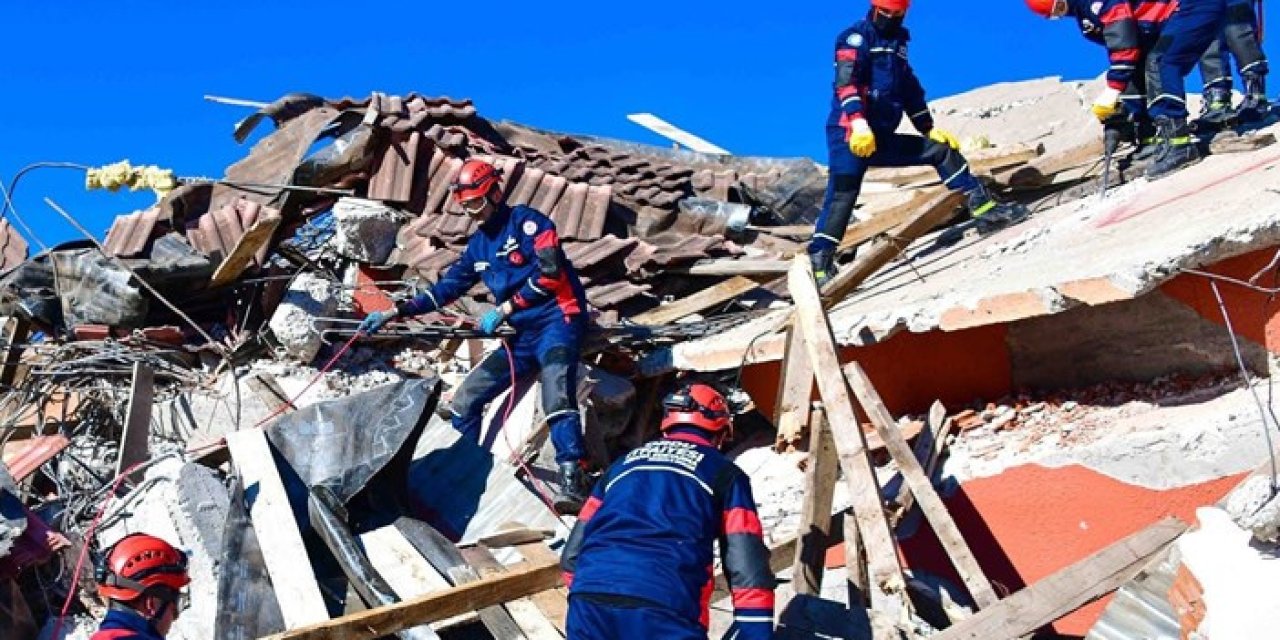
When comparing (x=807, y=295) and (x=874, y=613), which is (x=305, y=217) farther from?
(x=874, y=613)

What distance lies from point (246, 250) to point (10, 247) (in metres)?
3.01

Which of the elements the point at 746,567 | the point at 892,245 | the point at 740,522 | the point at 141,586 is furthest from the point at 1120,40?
the point at 141,586

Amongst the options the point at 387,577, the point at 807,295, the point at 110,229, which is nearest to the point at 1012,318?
the point at 807,295

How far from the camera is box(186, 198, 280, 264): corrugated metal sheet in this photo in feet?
31.0

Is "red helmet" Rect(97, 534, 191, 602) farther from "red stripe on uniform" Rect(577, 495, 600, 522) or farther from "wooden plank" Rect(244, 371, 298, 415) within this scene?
"wooden plank" Rect(244, 371, 298, 415)

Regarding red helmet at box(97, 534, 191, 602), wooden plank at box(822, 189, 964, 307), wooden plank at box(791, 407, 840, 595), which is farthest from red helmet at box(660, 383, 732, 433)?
wooden plank at box(822, 189, 964, 307)

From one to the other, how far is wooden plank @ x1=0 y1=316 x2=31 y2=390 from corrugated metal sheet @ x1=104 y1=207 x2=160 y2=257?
0.78 meters

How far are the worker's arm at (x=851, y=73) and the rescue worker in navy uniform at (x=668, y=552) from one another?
3.67 m

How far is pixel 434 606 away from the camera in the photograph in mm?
5492

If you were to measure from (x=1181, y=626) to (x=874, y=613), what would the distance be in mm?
1136

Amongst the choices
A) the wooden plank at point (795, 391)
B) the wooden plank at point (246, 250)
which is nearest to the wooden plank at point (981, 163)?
the wooden plank at point (795, 391)

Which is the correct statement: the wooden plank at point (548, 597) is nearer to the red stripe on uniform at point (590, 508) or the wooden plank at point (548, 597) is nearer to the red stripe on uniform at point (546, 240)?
the red stripe on uniform at point (590, 508)

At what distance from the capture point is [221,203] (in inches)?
397

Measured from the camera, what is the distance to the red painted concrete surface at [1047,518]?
17.9ft
